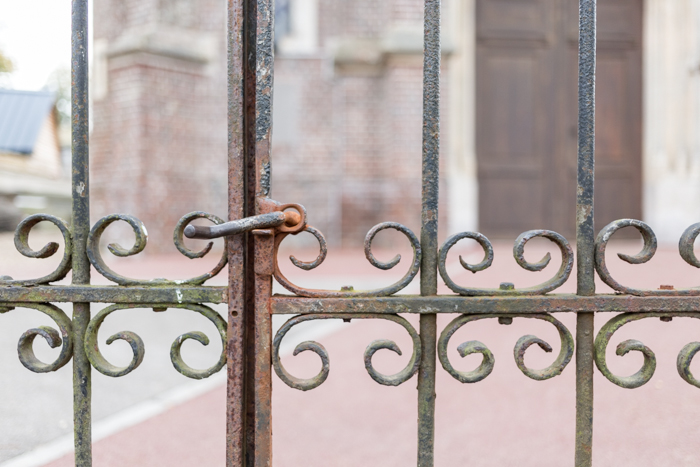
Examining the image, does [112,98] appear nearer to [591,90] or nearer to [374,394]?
[374,394]

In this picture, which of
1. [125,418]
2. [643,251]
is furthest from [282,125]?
[643,251]

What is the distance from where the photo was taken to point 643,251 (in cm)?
94

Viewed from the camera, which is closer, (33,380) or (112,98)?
(33,380)

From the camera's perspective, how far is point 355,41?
22.9 feet

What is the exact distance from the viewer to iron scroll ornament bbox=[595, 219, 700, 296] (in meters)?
0.93

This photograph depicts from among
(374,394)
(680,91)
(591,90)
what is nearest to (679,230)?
(680,91)

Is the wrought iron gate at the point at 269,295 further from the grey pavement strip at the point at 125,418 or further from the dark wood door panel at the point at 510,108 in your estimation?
the dark wood door panel at the point at 510,108

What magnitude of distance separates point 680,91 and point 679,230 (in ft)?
5.71

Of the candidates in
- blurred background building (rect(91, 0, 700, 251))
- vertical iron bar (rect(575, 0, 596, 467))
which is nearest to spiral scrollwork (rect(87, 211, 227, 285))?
vertical iron bar (rect(575, 0, 596, 467))

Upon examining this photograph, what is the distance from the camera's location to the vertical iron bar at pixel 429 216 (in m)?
0.99

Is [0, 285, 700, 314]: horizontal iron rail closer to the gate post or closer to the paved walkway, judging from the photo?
the gate post

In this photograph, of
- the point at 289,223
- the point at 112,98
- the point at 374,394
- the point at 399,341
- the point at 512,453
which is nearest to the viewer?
the point at 289,223

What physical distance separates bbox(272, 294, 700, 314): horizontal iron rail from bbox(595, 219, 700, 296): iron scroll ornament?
1 centimetres

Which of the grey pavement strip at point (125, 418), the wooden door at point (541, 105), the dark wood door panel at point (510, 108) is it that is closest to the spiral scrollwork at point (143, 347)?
the grey pavement strip at point (125, 418)
